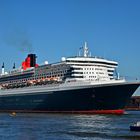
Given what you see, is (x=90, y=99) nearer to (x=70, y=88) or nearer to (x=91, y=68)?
(x=70, y=88)

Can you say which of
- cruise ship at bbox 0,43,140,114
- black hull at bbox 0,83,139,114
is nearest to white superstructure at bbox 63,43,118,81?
cruise ship at bbox 0,43,140,114

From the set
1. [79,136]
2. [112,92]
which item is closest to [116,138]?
[79,136]

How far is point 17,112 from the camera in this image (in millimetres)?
120375

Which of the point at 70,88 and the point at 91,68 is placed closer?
the point at 70,88

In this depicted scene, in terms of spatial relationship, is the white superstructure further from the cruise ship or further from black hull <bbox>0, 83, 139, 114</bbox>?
black hull <bbox>0, 83, 139, 114</bbox>

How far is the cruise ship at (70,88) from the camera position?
99438 millimetres

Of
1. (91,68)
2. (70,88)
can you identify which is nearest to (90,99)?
(70,88)

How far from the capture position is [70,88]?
10350 cm

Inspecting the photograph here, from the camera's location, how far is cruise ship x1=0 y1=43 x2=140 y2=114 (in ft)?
326

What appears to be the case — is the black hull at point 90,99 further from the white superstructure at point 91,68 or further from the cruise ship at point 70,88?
the white superstructure at point 91,68

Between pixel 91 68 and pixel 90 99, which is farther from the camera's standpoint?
pixel 91 68

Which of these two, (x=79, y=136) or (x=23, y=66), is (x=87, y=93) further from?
(x=79, y=136)

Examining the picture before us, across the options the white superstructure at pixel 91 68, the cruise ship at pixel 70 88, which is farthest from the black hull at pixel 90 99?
the white superstructure at pixel 91 68

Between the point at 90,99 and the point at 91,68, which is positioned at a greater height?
the point at 91,68
